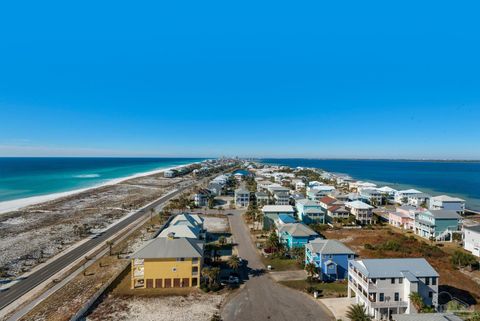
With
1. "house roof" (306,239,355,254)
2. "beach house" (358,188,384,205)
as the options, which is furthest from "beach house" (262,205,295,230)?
"beach house" (358,188,384,205)

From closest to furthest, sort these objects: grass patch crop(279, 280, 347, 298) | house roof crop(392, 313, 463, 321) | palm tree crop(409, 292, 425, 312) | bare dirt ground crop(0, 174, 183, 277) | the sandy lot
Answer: house roof crop(392, 313, 463, 321) → palm tree crop(409, 292, 425, 312) → the sandy lot → grass patch crop(279, 280, 347, 298) → bare dirt ground crop(0, 174, 183, 277)

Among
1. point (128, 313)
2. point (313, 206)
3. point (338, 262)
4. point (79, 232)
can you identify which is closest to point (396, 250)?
point (338, 262)

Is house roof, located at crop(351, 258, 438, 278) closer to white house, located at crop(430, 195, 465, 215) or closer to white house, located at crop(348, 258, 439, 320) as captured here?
white house, located at crop(348, 258, 439, 320)

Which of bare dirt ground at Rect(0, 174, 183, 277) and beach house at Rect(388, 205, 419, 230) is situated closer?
bare dirt ground at Rect(0, 174, 183, 277)

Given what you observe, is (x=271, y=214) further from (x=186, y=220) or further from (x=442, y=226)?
(x=442, y=226)

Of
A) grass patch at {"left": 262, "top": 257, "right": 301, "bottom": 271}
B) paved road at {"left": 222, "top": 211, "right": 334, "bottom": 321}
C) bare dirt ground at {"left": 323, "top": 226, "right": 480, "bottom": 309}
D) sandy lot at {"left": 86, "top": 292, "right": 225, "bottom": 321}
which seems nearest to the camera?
sandy lot at {"left": 86, "top": 292, "right": 225, "bottom": 321}

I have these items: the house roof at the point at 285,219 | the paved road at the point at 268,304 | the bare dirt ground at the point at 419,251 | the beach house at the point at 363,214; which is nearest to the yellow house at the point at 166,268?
the paved road at the point at 268,304

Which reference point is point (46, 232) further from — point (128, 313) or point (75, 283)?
point (128, 313)

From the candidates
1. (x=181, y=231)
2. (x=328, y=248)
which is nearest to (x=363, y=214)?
(x=328, y=248)
